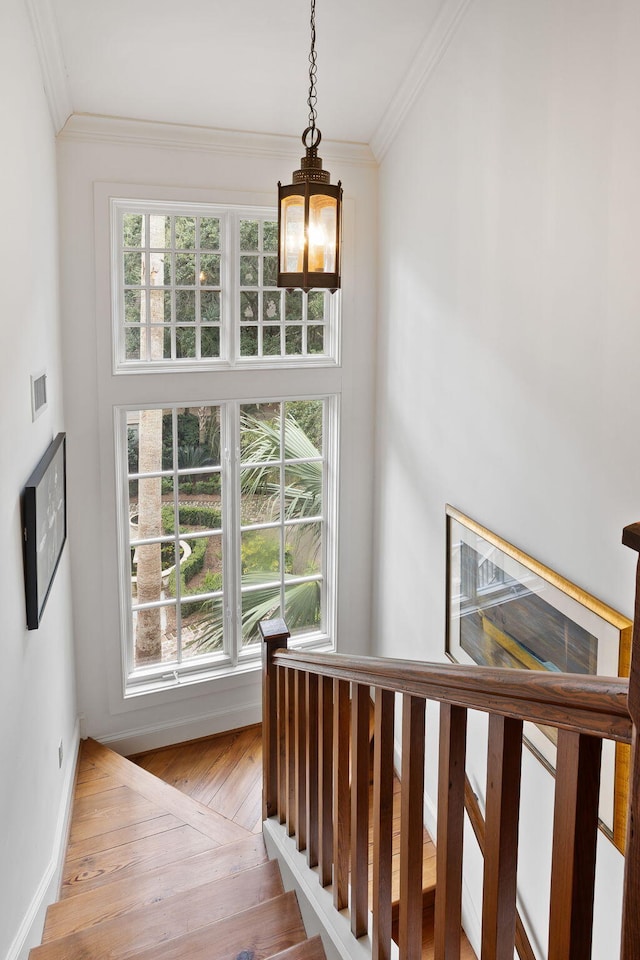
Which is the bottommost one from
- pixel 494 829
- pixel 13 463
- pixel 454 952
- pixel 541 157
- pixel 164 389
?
pixel 454 952

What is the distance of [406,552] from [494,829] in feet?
9.65

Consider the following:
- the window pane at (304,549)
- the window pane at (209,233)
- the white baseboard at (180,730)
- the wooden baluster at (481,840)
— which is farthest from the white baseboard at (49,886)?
the window pane at (209,233)

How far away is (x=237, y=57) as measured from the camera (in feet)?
10.4

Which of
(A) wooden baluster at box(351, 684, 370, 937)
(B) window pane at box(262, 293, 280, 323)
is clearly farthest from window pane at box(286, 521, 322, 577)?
Result: (A) wooden baluster at box(351, 684, 370, 937)

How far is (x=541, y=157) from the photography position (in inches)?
96.5

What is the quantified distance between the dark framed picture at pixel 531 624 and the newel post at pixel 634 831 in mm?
1490

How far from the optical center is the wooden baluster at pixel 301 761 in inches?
89.3

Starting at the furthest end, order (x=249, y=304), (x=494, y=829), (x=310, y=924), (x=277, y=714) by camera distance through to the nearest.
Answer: (x=249, y=304), (x=277, y=714), (x=310, y=924), (x=494, y=829)

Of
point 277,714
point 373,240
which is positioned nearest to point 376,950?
point 277,714

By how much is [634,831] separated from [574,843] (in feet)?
0.59

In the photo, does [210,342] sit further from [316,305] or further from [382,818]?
[382,818]

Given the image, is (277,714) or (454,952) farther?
(277,714)

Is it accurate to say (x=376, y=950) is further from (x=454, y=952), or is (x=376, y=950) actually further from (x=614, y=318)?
(x=614, y=318)

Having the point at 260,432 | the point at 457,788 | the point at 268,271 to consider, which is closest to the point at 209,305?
the point at 268,271
